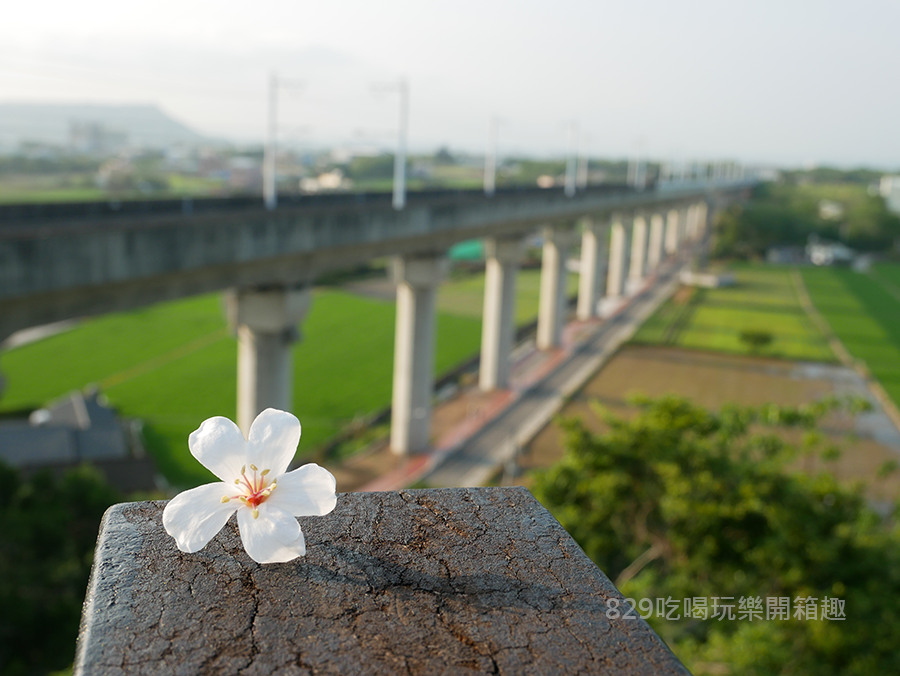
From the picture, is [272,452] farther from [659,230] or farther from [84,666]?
[659,230]

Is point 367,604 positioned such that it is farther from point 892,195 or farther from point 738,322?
point 892,195

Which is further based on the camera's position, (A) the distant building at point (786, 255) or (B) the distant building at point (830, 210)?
(B) the distant building at point (830, 210)

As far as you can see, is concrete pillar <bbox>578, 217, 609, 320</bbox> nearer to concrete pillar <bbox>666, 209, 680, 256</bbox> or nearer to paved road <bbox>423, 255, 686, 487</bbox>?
paved road <bbox>423, 255, 686, 487</bbox>

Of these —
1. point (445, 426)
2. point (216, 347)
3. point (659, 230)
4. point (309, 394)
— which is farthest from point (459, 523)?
point (659, 230)

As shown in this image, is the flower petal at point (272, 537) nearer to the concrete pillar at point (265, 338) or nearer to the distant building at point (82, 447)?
the concrete pillar at point (265, 338)

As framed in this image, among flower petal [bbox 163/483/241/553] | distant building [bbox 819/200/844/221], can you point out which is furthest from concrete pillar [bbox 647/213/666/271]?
flower petal [bbox 163/483/241/553]

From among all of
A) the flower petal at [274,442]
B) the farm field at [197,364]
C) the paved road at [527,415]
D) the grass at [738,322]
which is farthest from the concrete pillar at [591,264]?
the flower petal at [274,442]
